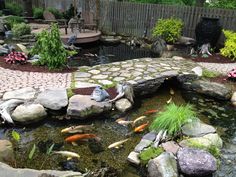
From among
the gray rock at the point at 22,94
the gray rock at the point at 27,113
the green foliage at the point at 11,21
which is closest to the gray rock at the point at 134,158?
the gray rock at the point at 27,113

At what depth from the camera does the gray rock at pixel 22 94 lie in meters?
5.60

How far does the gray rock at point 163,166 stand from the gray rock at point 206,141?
1.65ft

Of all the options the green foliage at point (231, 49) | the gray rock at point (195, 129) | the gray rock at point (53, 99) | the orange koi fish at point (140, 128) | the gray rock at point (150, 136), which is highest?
the green foliage at point (231, 49)

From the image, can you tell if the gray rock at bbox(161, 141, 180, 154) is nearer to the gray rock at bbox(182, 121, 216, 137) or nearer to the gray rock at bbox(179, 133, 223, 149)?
the gray rock at bbox(179, 133, 223, 149)

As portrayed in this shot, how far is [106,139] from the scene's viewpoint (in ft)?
15.9

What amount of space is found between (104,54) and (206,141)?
265 inches

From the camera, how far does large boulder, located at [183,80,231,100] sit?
659cm

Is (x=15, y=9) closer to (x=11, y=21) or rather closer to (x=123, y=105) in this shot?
(x=11, y=21)

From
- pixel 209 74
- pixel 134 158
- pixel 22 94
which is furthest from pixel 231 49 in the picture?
pixel 22 94

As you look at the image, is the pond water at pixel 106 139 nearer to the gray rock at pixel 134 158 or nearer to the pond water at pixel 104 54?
the gray rock at pixel 134 158

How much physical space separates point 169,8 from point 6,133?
30.4ft

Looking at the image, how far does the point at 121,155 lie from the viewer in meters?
4.43

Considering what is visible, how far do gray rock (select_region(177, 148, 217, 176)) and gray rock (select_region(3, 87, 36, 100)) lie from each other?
127 inches

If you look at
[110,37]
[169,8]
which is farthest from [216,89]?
[110,37]
